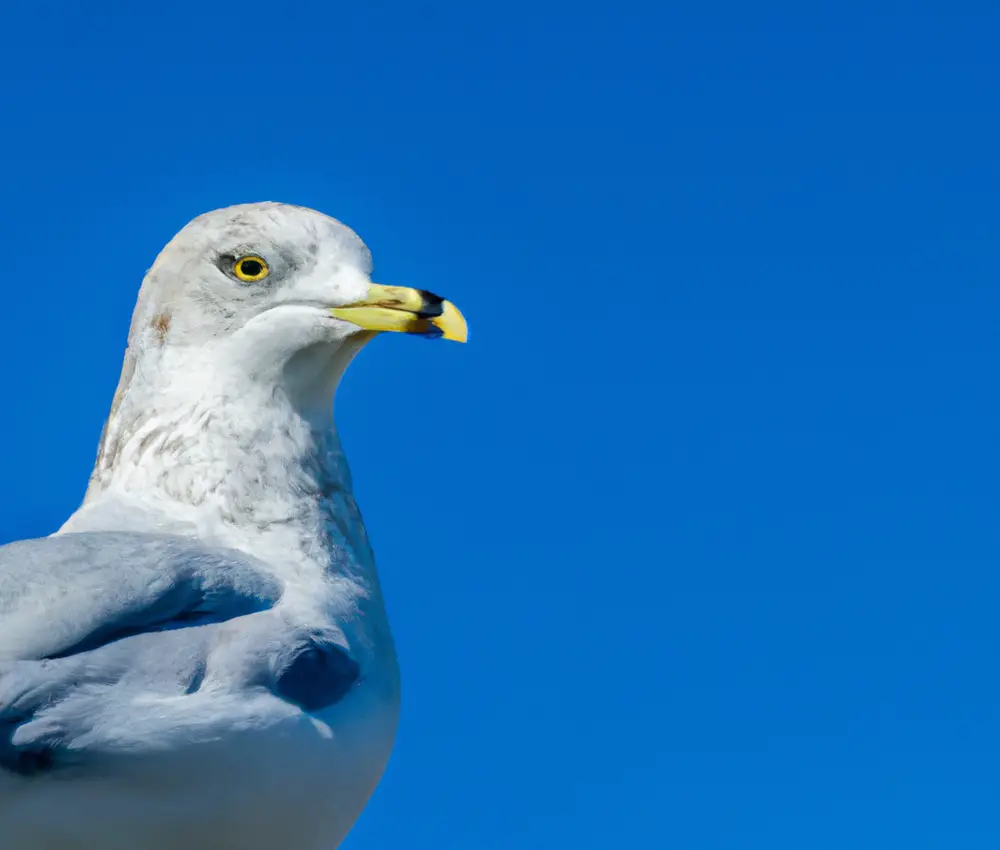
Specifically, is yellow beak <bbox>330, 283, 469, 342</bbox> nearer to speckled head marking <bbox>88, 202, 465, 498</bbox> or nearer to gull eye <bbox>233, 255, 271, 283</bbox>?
speckled head marking <bbox>88, 202, 465, 498</bbox>

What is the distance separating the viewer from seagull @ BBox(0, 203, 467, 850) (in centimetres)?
346

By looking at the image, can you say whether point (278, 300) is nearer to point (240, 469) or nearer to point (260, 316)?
point (260, 316)

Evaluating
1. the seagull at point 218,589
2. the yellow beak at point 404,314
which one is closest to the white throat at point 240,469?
the seagull at point 218,589

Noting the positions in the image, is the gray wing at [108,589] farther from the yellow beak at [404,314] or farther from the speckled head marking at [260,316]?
the yellow beak at [404,314]

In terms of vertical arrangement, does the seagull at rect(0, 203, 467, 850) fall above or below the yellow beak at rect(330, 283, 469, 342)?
below

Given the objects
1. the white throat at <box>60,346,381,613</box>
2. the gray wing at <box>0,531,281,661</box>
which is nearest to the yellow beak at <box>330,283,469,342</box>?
the white throat at <box>60,346,381,613</box>

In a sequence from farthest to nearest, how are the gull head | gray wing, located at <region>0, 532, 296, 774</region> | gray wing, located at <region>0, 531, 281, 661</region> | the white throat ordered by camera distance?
the gull head → the white throat → gray wing, located at <region>0, 531, 281, 661</region> → gray wing, located at <region>0, 532, 296, 774</region>

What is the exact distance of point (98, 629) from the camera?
A: 356 cm

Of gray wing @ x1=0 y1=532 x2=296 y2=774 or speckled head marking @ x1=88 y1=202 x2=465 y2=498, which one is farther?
speckled head marking @ x1=88 y1=202 x2=465 y2=498

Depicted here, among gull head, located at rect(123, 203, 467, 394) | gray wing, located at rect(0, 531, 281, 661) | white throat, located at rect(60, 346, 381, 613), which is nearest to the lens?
gray wing, located at rect(0, 531, 281, 661)

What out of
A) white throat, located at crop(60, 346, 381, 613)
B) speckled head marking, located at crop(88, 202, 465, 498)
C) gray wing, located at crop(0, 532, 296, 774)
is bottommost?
gray wing, located at crop(0, 532, 296, 774)

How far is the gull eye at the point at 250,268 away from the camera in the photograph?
4.32 meters

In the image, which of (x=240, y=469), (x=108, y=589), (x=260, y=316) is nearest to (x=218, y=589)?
(x=108, y=589)

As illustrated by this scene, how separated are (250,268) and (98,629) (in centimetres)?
123
